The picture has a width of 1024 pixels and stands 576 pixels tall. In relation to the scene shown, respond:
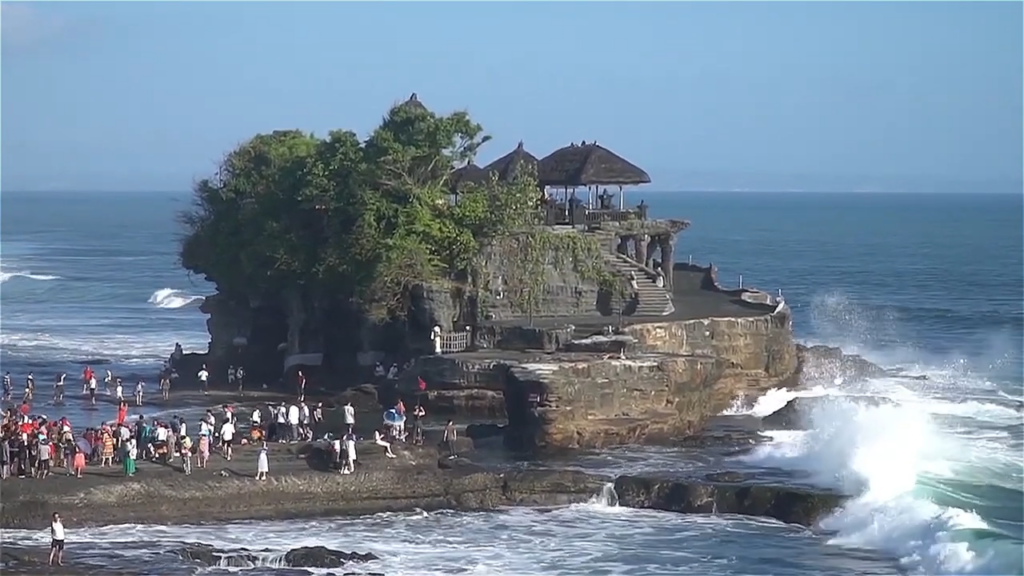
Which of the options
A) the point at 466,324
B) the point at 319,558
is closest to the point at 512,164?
the point at 466,324

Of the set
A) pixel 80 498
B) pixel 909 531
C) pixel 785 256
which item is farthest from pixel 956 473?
pixel 785 256

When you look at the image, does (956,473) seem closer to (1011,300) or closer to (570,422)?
(570,422)

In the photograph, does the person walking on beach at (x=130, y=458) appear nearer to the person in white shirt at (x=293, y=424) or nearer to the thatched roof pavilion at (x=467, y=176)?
the person in white shirt at (x=293, y=424)

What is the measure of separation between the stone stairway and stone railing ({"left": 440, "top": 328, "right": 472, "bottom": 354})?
5.66 m

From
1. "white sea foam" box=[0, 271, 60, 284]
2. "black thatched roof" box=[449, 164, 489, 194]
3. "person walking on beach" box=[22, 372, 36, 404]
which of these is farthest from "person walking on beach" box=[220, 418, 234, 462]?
"white sea foam" box=[0, 271, 60, 284]

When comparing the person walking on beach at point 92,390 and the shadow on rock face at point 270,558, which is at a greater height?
the person walking on beach at point 92,390

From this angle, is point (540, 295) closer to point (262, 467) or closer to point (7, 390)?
point (262, 467)

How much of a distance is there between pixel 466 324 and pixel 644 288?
6334 mm

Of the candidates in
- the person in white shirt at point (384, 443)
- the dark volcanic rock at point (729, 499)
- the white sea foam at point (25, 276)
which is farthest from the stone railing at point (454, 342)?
the white sea foam at point (25, 276)

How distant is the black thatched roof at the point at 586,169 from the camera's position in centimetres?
5234

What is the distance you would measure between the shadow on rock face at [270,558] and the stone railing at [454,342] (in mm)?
17011

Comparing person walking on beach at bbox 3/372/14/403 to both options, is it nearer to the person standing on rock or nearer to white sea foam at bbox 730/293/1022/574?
the person standing on rock

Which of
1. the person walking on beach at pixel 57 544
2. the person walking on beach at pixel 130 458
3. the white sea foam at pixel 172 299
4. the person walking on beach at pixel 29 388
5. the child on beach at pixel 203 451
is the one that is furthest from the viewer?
the white sea foam at pixel 172 299

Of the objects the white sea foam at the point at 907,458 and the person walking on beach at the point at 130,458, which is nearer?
the white sea foam at the point at 907,458
